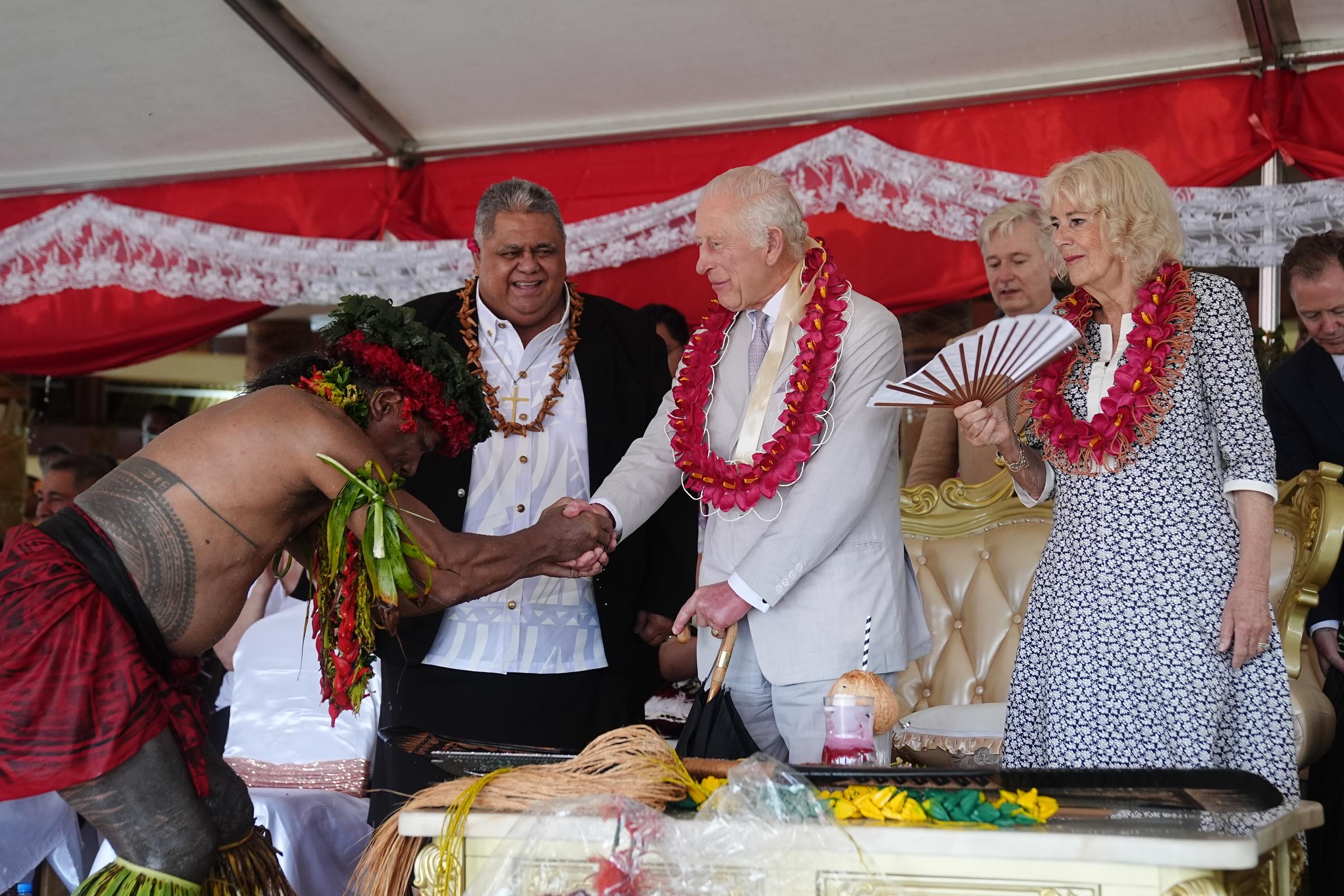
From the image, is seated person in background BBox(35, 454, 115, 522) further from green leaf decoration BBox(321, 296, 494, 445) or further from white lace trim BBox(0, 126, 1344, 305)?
green leaf decoration BBox(321, 296, 494, 445)

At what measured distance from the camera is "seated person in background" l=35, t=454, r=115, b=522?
6.05 m

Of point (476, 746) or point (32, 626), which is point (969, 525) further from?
point (32, 626)

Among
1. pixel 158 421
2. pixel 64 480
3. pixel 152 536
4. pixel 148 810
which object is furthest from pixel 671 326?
pixel 158 421

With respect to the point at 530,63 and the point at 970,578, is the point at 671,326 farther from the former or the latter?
the point at 970,578

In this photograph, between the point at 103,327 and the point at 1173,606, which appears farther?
the point at 103,327

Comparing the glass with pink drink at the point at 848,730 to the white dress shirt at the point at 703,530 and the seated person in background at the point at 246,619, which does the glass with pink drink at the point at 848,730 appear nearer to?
the white dress shirt at the point at 703,530

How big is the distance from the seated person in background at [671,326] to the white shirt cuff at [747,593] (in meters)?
2.63

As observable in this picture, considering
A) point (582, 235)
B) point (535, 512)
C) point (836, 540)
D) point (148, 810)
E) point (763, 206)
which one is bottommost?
point (148, 810)

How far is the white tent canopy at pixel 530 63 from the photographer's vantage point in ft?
14.9

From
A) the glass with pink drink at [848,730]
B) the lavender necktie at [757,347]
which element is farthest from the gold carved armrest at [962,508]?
the glass with pink drink at [848,730]

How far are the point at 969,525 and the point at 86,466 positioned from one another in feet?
13.9

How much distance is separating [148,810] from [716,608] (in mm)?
1213

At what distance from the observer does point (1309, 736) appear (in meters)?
3.45

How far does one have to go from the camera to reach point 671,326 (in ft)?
17.4
